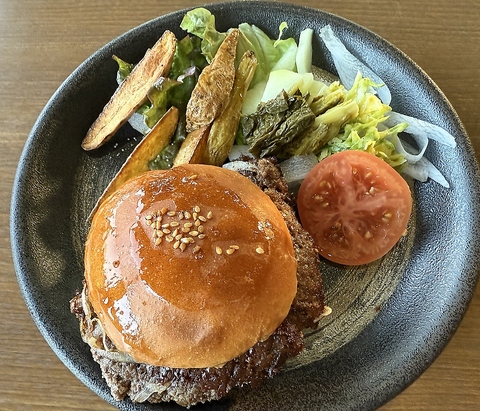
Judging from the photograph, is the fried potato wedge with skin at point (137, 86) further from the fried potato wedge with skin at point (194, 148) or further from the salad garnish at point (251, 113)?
the fried potato wedge with skin at point (194, 148)

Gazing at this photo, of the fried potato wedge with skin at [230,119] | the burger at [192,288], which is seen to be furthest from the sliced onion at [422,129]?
the burger at [192,288]

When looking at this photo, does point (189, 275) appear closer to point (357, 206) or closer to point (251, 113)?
point (357, 206)

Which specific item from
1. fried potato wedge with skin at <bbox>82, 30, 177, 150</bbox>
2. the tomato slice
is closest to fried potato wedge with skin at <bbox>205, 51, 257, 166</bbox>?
fried potato wedge with skin at <bbox>82, 30, 177, 150</bbox>

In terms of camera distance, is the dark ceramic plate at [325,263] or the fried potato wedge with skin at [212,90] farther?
the fried potato wedge with skin at [212,90]

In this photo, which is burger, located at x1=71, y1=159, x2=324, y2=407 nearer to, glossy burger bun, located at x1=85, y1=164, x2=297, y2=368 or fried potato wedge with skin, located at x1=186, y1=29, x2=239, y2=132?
glossy burger bun, located at x1=85, y1=164, x2=297, y2=368

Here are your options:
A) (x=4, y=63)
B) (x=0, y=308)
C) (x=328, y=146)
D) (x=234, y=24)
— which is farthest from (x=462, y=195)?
(x=4, y=63)

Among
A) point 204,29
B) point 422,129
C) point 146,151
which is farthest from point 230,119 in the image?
point 422,129
